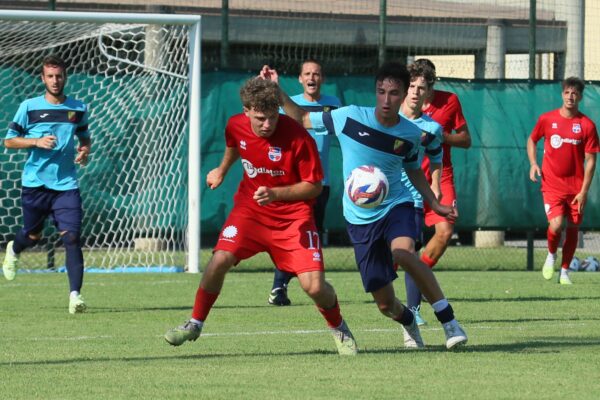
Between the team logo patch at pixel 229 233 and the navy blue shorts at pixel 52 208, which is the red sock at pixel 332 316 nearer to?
the team logo patch at pixel 229 233

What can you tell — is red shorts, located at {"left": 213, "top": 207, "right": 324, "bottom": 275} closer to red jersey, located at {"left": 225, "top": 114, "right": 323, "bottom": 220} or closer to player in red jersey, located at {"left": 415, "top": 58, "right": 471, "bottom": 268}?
red jersey, located at {"left": 225, "top": 114, "right": 323, "bottom": 220}

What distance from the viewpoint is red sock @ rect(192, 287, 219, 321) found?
316 inches

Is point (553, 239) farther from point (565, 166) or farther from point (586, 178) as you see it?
point (565, 166)

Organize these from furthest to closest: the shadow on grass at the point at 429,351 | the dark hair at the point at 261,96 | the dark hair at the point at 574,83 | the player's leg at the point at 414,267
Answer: the dark hair at the point at 574,83
the player's leg at the point at 414,267
the shadow on grass at the point at 429,351
the dark hair at the point at 261,96

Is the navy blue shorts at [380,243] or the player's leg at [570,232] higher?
the navy blue shorts at [380,243]

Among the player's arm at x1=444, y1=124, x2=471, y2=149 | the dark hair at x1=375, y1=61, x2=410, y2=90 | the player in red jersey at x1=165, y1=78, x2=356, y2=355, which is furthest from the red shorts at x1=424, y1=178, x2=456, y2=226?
the player in red jersey at x1=165, y1=78, x2=356, y2=355

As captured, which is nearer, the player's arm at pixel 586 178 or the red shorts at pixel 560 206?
the player's arm at pixel 586 178

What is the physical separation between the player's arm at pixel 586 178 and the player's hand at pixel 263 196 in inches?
301

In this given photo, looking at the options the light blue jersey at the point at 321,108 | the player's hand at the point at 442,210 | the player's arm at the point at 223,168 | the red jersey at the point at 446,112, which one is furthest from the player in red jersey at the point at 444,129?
the player's arm at the point at 223,168

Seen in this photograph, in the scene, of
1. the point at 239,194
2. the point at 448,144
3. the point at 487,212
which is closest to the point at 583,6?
the point at 487,212

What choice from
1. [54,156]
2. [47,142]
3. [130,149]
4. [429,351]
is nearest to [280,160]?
[429,351]

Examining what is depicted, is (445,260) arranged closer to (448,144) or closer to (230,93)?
(230,93)

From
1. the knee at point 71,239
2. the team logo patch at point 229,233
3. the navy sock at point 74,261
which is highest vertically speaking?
the team logo patch at point 229,233

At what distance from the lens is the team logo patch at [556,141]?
14.9m
